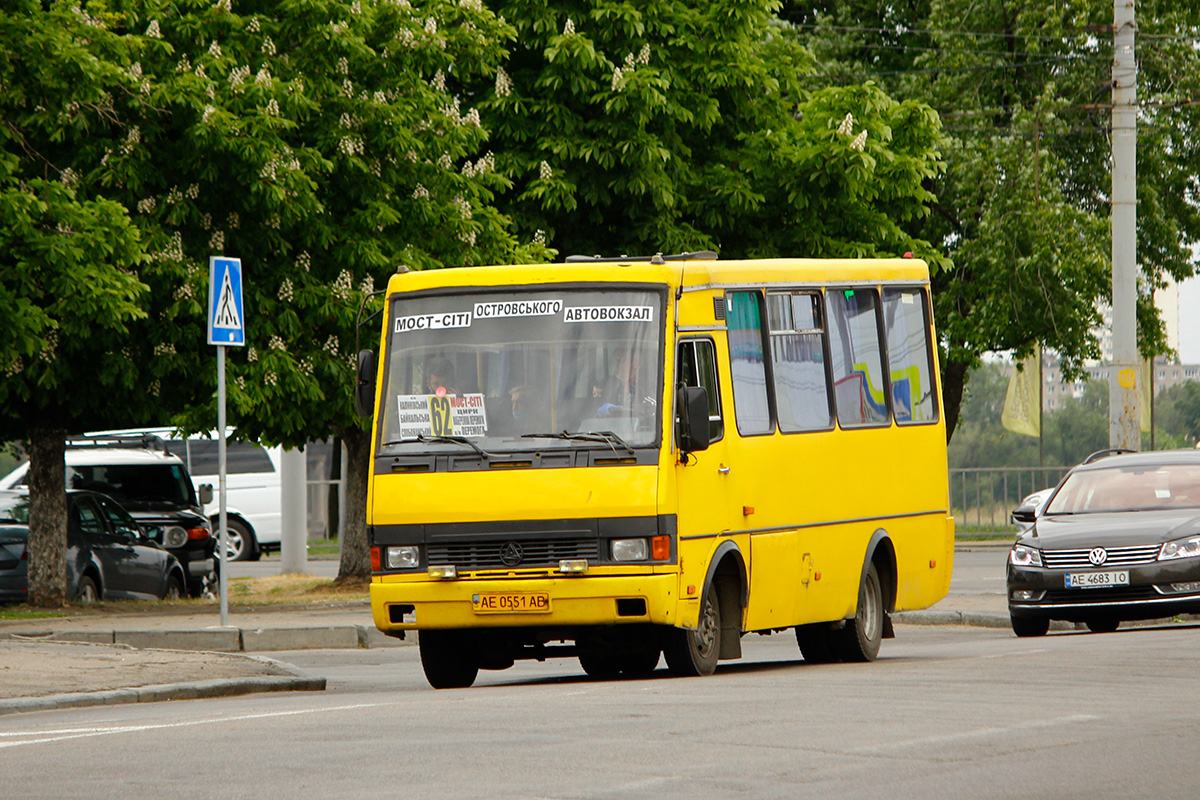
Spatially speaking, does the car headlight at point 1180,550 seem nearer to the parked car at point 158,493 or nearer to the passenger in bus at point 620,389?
the passenger in bus at point 620,389

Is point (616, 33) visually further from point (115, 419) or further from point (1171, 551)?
point (1171, 551)

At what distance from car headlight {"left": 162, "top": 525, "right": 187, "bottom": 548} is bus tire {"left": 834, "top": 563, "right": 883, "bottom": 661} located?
43.7ft

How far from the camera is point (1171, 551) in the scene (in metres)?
17.1

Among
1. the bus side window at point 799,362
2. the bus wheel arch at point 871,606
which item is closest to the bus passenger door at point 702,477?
the bus side window at point 799,362

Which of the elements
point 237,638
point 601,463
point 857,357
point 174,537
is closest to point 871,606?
point 857,357

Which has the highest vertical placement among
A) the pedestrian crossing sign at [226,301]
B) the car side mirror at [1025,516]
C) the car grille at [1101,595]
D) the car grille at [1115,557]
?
the pedestrian crossing sign at [226,301]

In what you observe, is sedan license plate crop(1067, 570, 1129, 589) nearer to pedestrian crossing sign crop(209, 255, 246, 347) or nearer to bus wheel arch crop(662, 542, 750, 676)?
bus wheel arch crop(662, 542, 750, 676)

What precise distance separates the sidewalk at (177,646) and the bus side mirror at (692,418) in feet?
11.3

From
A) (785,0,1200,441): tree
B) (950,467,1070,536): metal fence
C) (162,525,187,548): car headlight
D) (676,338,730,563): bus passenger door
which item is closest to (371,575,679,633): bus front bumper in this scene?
(676,338,730,563): bus passenger door

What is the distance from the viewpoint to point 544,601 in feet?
40.2

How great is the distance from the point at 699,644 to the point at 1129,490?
697 centimetres

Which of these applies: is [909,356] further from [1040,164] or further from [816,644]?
[1040,164]

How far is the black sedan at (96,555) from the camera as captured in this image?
2278 cm

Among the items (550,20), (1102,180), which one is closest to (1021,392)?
(1102,180)
